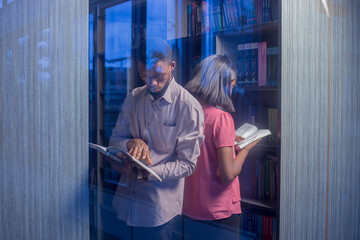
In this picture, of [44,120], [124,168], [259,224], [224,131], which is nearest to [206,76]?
[224,131]

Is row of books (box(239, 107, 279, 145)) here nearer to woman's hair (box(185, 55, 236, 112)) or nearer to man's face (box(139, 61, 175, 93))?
woman's hair (box(185, 55, 236, 112))

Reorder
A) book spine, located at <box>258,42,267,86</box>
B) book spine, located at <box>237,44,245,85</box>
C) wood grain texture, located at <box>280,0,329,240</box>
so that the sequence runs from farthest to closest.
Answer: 1. wood grain texture, located at <box>280,0,329,240</box>
2. book spine, located at <box>258,42,267,86</box>
3. book spine, located at <box>237,44,245,85</box>

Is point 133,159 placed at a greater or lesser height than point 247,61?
lesser

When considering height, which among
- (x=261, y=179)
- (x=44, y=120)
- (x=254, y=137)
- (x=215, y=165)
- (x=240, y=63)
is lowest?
(x=261, y=179)

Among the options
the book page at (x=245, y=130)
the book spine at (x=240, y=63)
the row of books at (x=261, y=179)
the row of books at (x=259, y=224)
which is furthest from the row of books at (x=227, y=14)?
the row of books at (x=259, y=224)

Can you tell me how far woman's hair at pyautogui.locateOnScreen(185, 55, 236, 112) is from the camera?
54.4 inches

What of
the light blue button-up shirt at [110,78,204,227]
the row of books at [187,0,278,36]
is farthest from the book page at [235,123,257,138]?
the row of books at [187,0,278,36]

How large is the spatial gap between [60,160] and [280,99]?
126cm

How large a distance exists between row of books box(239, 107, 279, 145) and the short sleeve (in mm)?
92

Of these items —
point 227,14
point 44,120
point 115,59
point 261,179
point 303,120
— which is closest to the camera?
point 44,120

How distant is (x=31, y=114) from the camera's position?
0.92 m

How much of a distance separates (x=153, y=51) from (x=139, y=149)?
0.33 meters

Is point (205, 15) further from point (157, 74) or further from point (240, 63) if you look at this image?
point (157, 74)

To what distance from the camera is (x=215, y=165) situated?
58.7 inches
